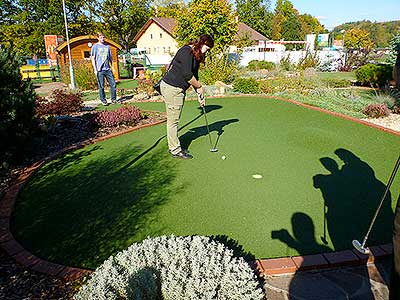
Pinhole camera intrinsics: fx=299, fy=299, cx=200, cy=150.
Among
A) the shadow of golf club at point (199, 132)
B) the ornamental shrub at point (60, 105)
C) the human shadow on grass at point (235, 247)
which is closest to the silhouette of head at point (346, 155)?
the shadow of golf club at point (199, 132)

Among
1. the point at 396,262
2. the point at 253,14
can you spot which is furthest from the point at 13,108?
the point at 253,14

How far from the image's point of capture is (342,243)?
2857 millimetres

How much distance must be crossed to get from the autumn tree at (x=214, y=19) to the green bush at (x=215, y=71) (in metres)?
2.85

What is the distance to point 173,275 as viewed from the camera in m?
2.02

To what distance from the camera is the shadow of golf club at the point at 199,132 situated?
6094 mm

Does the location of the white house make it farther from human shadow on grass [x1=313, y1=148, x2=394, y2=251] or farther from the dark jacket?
human shadow on grass [x1=313, y1=148, x2=394, y2=251]

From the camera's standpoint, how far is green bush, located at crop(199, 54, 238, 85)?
13258 mm

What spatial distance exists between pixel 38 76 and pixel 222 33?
40.0 feet

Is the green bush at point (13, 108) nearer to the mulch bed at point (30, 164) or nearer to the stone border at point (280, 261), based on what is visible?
the mulch bed at point (30, 164)

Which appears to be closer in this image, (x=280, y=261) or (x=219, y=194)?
(x=280, y=261)

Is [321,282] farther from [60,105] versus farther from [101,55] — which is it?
[101,55]

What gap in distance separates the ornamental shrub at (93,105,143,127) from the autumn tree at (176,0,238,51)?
10401 mm

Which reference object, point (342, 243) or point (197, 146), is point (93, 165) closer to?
point (197, 146)

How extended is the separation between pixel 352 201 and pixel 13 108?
505 cm
